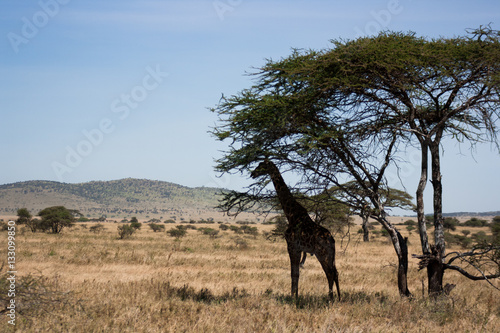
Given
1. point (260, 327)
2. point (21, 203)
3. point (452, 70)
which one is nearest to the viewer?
point (260, 327)

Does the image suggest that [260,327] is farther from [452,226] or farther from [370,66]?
[452,226]

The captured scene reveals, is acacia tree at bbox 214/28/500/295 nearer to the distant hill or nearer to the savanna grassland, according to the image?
the savanna grassland

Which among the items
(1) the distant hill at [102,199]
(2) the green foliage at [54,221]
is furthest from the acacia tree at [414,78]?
(1) the distant hill at [102,199]

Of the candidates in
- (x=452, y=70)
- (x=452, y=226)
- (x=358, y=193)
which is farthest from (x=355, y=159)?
(x=452, y=226)

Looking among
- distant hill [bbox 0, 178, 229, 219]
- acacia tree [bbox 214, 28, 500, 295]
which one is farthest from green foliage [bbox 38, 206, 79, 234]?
distant hill [bbox 0, 178, 229, 219]

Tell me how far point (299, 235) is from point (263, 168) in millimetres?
2017

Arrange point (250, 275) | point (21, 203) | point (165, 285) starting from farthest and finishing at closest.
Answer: point (21, 203) < point (250, 275) < point (165, 285)

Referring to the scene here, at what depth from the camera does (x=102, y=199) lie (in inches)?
6865

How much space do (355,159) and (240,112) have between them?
Answer: 127 inches

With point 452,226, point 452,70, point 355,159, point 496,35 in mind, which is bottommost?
point 452,226

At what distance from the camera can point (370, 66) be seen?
35.3 ft

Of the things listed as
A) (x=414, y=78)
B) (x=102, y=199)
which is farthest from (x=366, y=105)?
(x=102, y=199)

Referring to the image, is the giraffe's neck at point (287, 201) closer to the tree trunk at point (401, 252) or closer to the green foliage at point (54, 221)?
the tree trunk at point (401, 252)

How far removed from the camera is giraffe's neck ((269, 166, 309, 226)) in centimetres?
1080
